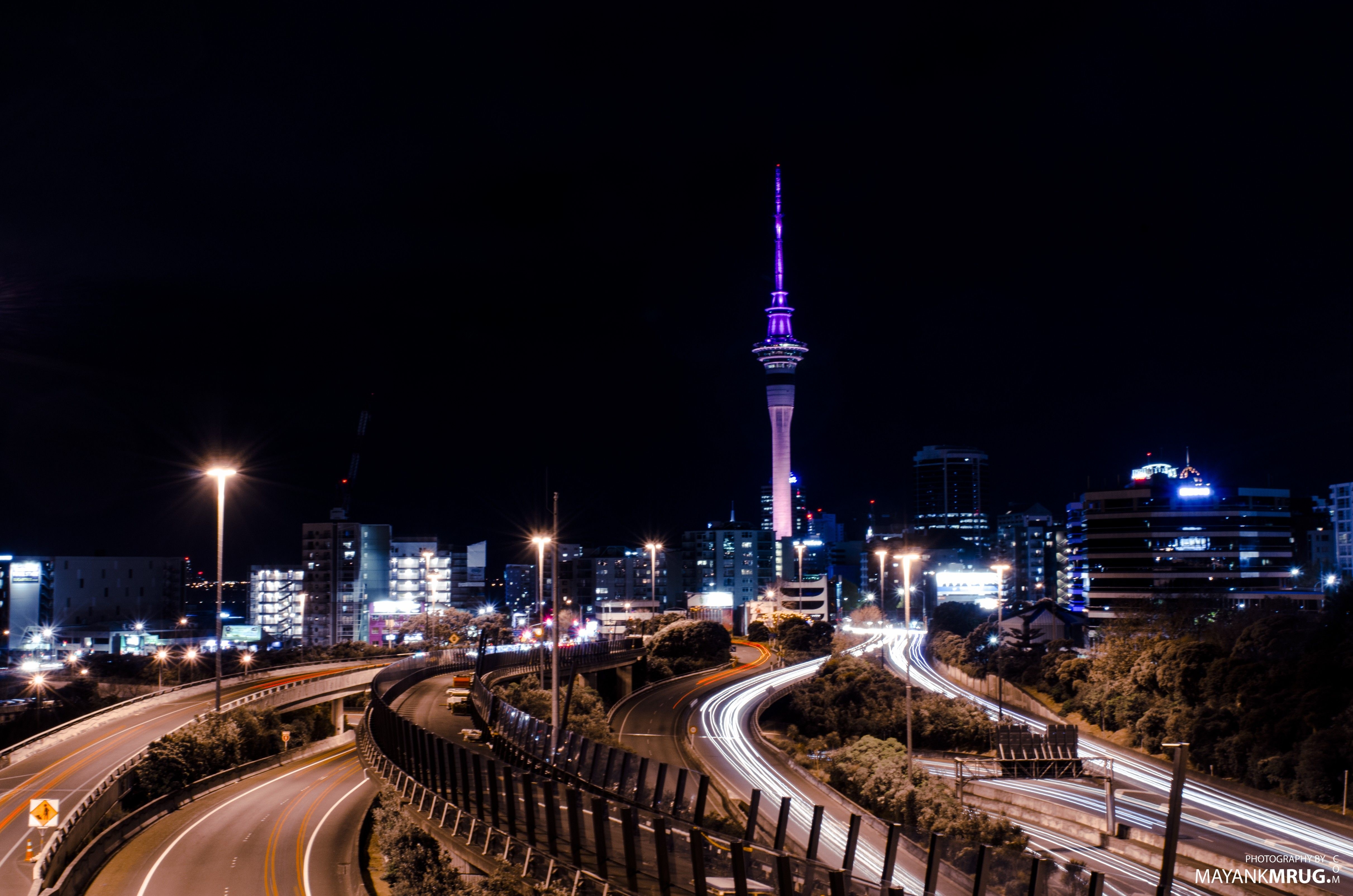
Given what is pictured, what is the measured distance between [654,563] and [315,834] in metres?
60.8

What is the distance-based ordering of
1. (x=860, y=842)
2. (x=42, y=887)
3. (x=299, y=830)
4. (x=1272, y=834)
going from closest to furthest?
(x=42, y=887)
(x=860, y=842)
(x=299, y=830)
(x=1272, y=834)

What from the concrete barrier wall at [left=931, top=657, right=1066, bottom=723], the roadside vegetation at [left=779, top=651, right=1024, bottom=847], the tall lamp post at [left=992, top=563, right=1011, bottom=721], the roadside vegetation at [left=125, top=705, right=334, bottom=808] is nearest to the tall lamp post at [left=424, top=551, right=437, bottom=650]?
the roadside vegetation at [left=779, top=651, right=1024, bottom=847]

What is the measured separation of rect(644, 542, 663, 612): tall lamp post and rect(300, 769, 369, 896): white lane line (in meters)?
44.1

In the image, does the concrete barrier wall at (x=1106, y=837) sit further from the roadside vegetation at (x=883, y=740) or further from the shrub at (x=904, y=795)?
the roadside vegetation at (x=883, y=740)

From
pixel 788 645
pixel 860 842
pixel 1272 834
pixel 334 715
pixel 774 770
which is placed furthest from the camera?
pixel 788 645

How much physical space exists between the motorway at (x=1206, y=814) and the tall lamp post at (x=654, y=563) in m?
42.5

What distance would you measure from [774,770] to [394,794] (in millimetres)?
21582

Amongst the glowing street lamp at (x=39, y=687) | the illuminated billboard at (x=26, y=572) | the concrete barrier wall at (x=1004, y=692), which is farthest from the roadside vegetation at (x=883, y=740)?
the illuminated billboard at (x=26, y=572)

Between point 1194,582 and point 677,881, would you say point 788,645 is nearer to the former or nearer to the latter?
point 1194,582

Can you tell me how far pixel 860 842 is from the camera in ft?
85.6

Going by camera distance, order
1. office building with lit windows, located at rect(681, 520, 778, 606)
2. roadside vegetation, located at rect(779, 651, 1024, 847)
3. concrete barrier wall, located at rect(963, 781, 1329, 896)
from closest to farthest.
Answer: concrete barrier wall, located at rect(963, 781, 1329, 896)
roadside vegetation, located at rect(779, 651, 1024, 847)
office building with lit windows, located at rect(681, 520, 778, 606)

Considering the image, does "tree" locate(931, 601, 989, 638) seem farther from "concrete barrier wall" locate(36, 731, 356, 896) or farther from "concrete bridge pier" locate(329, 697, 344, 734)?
"concrete barrier wall" locate(36, 731, 356, 896)

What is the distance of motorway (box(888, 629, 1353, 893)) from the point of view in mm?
32312

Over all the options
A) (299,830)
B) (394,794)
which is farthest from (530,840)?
(299,830)
